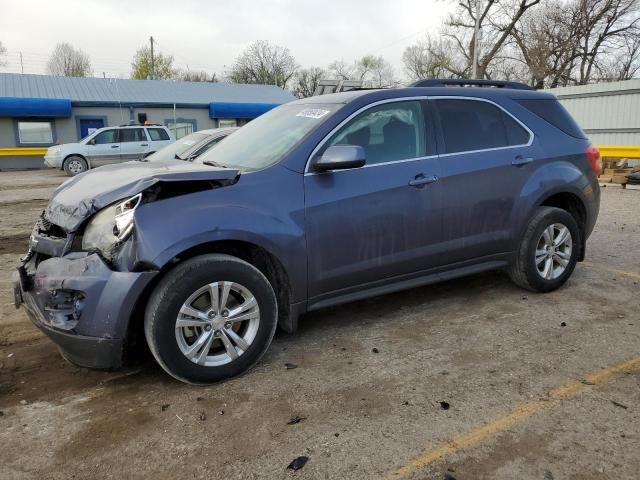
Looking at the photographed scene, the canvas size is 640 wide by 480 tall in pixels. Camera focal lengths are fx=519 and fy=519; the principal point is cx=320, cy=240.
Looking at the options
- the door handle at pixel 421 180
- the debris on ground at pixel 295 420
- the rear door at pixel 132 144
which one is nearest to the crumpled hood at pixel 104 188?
the door handle at pixel 421 180

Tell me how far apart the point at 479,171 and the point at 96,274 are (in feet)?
9.80

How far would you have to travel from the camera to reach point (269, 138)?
4.05 meters

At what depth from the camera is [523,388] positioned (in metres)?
3.12

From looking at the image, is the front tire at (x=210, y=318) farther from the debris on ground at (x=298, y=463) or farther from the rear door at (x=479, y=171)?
the rear door at (x=479, y=171)

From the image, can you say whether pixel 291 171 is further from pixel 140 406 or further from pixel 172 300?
pixel 140 406

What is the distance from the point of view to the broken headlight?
118 inches

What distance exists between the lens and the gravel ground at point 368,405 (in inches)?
98.0

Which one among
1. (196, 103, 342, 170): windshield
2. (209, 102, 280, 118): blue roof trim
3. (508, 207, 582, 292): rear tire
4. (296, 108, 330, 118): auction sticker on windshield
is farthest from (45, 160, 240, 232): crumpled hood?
(209, 102, 280, 118): blue roof trim

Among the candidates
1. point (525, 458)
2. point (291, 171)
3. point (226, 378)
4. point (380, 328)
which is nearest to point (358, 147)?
point (291, 171)

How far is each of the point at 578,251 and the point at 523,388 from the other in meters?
2.34

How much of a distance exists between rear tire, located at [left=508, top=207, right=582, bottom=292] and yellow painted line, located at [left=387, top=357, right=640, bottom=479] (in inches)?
52.5

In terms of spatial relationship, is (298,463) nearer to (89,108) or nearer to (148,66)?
(89,108)

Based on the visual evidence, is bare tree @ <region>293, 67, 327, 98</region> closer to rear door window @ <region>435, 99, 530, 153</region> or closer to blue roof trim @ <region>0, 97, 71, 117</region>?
blue roof trim @ <region>0, 97, 71, 117</region>

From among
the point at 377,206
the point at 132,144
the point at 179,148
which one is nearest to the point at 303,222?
the point at 377,206
